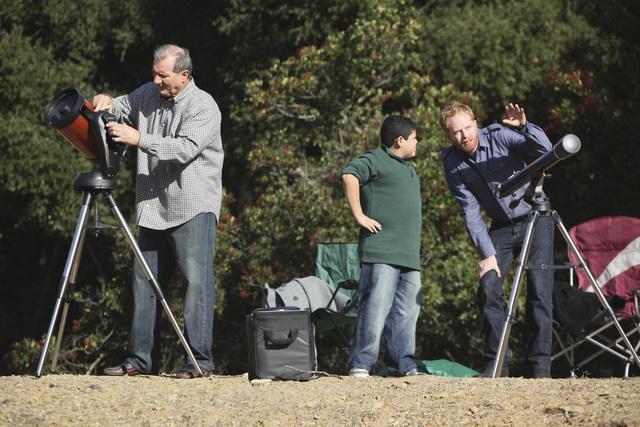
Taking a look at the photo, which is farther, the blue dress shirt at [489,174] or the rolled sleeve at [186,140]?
the blue dress shirt at [489,174]

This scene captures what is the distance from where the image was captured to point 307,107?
11.1 m

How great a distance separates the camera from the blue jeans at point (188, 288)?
586 cm

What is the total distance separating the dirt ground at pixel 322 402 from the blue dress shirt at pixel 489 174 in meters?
1.14

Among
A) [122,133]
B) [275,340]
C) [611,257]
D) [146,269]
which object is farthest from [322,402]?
[611,257]

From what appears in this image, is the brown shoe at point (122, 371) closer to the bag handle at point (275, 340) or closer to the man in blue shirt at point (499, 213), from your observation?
the bag handle at point (275, 340)

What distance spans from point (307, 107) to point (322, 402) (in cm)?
654

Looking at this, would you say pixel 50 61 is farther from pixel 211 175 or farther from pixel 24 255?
pixel 211 175

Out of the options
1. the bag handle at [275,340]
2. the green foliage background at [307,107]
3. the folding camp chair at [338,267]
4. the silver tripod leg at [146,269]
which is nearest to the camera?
the silver tripod leg at [146,269]

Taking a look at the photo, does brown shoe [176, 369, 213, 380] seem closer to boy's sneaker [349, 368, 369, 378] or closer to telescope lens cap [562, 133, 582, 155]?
boy's sneaker [349, 368, 369, 378]

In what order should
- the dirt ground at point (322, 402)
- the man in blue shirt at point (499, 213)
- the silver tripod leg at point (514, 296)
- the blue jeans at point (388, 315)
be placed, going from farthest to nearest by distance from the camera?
the blue jeans at point (388, 315) → the man in blue shirt at point (499, 213) → the silver tripod leg at point (514, 296) → the dirt ground at point (322, 402)

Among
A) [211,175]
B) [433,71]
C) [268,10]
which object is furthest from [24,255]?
[211,175]

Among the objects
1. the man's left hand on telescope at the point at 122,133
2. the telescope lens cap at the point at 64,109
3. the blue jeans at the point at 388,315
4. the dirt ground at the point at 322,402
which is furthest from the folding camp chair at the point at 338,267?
the telescope lens cap at the point at 64,109

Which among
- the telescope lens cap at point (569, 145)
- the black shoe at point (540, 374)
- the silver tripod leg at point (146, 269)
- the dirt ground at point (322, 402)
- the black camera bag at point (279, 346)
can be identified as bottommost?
the dirt ground at point (322, 402)

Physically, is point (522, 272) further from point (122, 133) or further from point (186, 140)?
point (122, 133)
